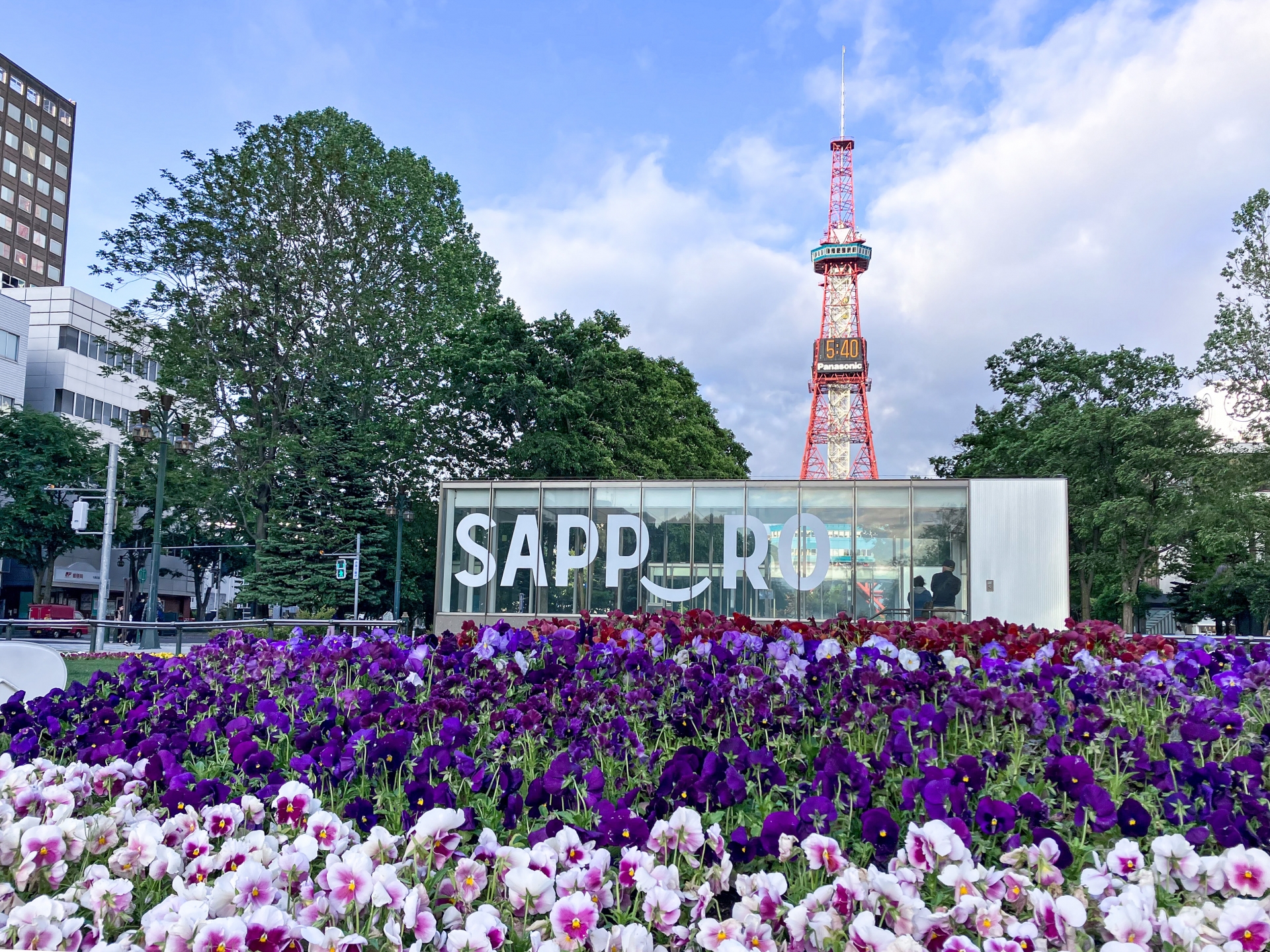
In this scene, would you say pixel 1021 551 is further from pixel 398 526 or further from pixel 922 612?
pixel 398 526

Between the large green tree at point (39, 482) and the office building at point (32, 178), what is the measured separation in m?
34.4

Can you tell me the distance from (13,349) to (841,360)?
202 feet

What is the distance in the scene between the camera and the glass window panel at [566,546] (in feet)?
75.9

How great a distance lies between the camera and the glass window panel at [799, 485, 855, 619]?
2202 cm

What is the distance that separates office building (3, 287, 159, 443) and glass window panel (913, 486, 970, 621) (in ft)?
156

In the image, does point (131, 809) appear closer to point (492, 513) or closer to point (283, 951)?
point (283, 951)

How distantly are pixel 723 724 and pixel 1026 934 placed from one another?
1.80 m

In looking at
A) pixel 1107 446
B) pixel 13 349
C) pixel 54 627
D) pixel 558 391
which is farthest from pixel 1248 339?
pixel 13 349

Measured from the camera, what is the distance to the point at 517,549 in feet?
77.3

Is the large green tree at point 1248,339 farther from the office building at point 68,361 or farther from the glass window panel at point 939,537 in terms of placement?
the office building at point 68,361

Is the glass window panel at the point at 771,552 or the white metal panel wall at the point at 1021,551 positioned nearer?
the white metal panel wall at the point at 1021,551

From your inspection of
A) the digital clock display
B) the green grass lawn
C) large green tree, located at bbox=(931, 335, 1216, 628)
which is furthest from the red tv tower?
the green grass lawn

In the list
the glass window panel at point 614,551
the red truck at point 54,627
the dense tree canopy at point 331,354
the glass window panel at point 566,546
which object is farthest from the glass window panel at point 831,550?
the red truck at point 54,627

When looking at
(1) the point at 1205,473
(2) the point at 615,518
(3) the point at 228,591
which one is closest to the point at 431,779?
(2) the point at 615,518
